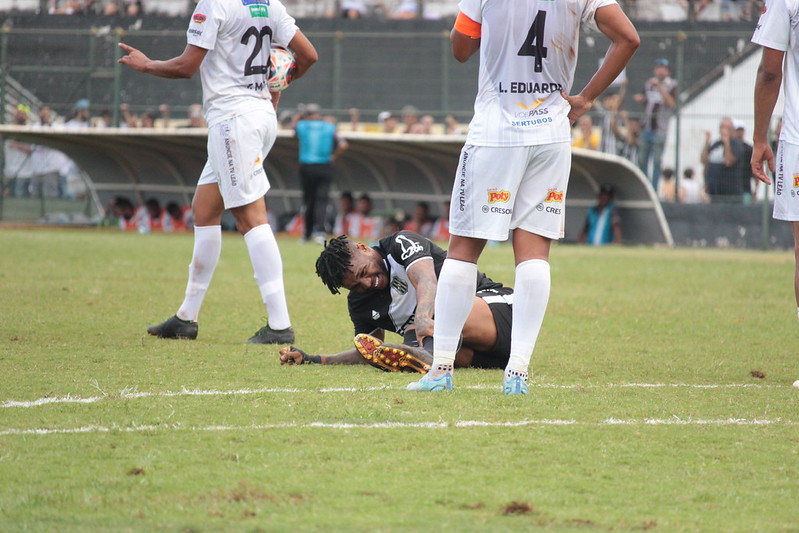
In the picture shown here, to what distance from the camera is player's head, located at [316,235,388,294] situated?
5852 mm

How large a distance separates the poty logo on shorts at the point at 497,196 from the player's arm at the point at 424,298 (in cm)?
90

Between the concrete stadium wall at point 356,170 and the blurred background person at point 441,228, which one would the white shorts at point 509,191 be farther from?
the blurred background person at point 441,228

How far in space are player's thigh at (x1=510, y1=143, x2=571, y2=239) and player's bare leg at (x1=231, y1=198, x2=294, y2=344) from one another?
2446 mm

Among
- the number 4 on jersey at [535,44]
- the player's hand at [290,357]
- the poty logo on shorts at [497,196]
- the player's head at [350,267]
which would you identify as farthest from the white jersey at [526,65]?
the player's hand at [290,357]

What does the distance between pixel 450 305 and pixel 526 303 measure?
1.15ft

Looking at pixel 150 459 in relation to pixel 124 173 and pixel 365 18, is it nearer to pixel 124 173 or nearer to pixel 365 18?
pixel 124 173

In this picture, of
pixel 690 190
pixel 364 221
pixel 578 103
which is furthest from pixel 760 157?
pixel 364 221

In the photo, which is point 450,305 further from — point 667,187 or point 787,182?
point 667,187

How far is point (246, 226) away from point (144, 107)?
18.2 m

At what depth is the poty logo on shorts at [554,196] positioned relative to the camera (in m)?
5.07

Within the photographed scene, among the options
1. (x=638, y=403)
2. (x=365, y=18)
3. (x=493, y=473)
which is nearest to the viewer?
(x=493, y=473)

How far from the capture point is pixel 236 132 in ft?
23.5

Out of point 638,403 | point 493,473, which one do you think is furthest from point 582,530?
point 638,403

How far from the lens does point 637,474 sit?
3.70 metres
